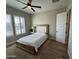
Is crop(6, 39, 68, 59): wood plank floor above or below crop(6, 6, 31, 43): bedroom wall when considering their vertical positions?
below

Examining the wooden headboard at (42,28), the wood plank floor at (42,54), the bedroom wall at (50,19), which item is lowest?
the wood plank floor at (42,54)

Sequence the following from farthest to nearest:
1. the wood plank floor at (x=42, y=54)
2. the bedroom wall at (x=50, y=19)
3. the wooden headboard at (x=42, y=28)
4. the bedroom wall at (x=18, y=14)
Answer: the wooden headboard at (x=42, y=28)
the bedroom wall at (x=50, y=19)
the bedroom wall at (x=18, y=14)
the wood plank floor at (x=42, y=54)

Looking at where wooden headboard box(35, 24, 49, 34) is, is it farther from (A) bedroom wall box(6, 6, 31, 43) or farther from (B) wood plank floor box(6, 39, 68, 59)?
(B) wood plank floor box(6, 39, 68, 59)

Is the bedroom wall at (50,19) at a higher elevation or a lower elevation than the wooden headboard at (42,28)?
higher

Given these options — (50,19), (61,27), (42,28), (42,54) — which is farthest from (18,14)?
(42,54)

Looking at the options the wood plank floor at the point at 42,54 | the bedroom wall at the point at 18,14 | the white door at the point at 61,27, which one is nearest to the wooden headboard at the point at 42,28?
the bedroom wall at the point at 18,14

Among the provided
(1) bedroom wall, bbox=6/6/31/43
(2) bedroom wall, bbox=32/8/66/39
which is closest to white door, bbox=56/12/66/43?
→ (2) bedroom wall, bbox=32/8/66/39

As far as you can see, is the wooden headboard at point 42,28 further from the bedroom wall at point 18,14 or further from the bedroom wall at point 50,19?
the bedroom wall at point 18,14

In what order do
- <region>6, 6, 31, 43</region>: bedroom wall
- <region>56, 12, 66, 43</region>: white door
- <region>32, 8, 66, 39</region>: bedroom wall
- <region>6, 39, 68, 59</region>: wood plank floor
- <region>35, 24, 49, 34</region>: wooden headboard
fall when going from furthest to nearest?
1. <region>35, 24, 49, 34</region>: wooden headboard
2. <region>32, 8, 66, 39</region>: bedroom wall
3. <region>6, 6, 31, 43</region>: bedroom wall
4. <region>56, 12, 66, 43</region>: white door
5. <region>6, 39, 68, 59</region>: wood plank floor

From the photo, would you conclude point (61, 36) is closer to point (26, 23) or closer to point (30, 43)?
point (30, 43)
